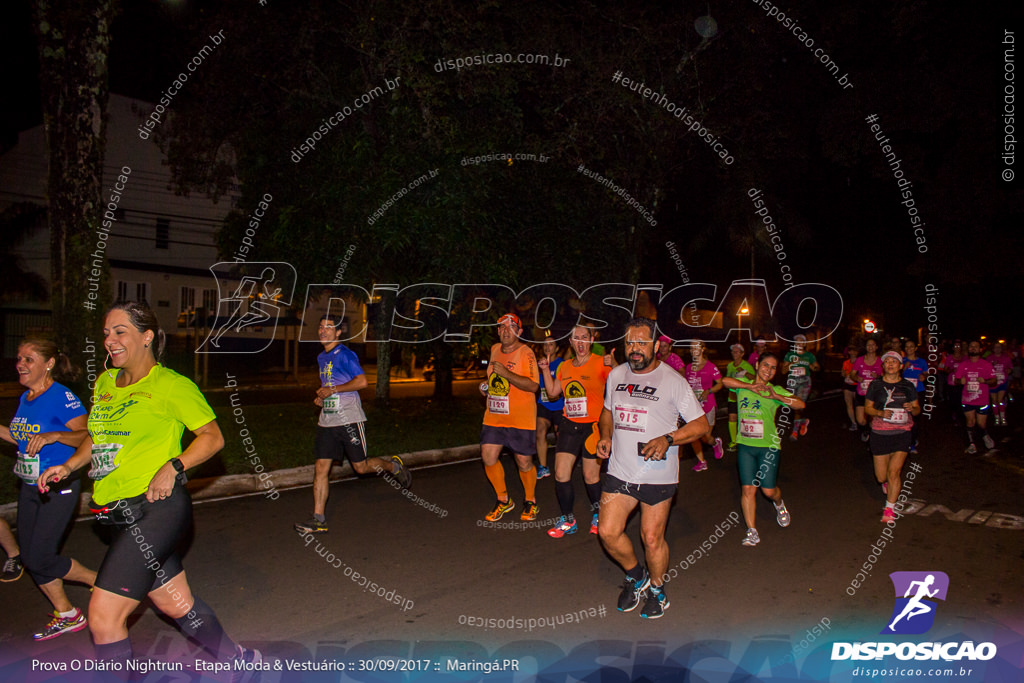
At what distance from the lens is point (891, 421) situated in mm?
7555

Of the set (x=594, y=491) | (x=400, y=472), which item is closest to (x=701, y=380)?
(x=594, y=491)

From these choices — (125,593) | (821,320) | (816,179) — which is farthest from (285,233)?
(821,320)

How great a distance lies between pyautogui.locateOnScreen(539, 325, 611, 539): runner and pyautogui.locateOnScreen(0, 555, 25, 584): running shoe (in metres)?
4.33

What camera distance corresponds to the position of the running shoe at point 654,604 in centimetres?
495

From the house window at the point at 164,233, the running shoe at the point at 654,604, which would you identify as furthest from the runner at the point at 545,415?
the house window at the point at 164,233

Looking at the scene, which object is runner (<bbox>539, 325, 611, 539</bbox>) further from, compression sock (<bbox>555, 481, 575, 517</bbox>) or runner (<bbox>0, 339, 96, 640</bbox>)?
runner (<bbox>0, 339, 96, 640</bbox>)

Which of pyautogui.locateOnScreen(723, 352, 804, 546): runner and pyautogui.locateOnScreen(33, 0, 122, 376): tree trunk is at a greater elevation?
pyautogui.locateOnScreen(33, 0, 122, 376): tree trunk

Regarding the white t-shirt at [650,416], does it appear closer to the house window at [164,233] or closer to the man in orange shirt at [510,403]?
the man in orange shirt at [510,403]

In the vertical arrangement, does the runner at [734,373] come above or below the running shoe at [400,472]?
above

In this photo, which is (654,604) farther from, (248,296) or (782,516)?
(248,296)

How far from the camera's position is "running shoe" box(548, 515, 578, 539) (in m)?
6.96

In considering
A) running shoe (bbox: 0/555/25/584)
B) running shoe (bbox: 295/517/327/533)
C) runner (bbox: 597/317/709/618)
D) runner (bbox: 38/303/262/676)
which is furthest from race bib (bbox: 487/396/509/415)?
running shoe (bbox: 0/555/25/584)

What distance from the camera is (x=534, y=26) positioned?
14.3 metres

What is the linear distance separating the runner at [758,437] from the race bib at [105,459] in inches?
206
